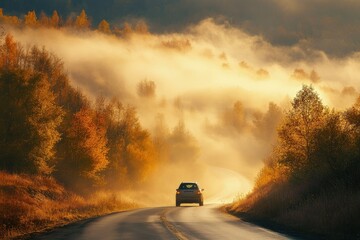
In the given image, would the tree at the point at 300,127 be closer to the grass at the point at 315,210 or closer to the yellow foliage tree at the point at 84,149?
the grass at the point at 315,210

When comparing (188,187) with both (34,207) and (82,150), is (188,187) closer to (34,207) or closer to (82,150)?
(82,150)

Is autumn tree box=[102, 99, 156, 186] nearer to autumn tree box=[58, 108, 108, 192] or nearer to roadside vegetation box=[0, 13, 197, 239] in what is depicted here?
roadside vegetation box=[0, 13, 197, 239]

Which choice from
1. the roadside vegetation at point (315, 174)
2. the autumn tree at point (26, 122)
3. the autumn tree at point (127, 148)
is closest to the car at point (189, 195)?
the roadside vegetation at point (315, 174)

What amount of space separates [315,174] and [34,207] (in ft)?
53.6

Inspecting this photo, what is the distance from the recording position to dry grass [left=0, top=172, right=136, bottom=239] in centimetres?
2269

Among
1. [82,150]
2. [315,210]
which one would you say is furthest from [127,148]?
[315,210]

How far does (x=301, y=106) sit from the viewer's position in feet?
118

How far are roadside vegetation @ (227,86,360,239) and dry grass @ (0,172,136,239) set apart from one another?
10.6 m

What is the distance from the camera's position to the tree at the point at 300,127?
33.7 m

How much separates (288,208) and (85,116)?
40.9 meters

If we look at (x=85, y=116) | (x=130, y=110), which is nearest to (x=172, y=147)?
(x=130, y=110)

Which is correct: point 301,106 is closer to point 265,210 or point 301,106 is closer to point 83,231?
point 265,210

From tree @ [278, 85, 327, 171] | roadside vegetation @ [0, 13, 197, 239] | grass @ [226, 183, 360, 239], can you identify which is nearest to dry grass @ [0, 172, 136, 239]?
roadside vegetation @ [0, 13, 197, 239]

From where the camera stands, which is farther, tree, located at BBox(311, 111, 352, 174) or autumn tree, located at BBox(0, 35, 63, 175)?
autumn tree, located at BBox(0, 35, 63, 175)
